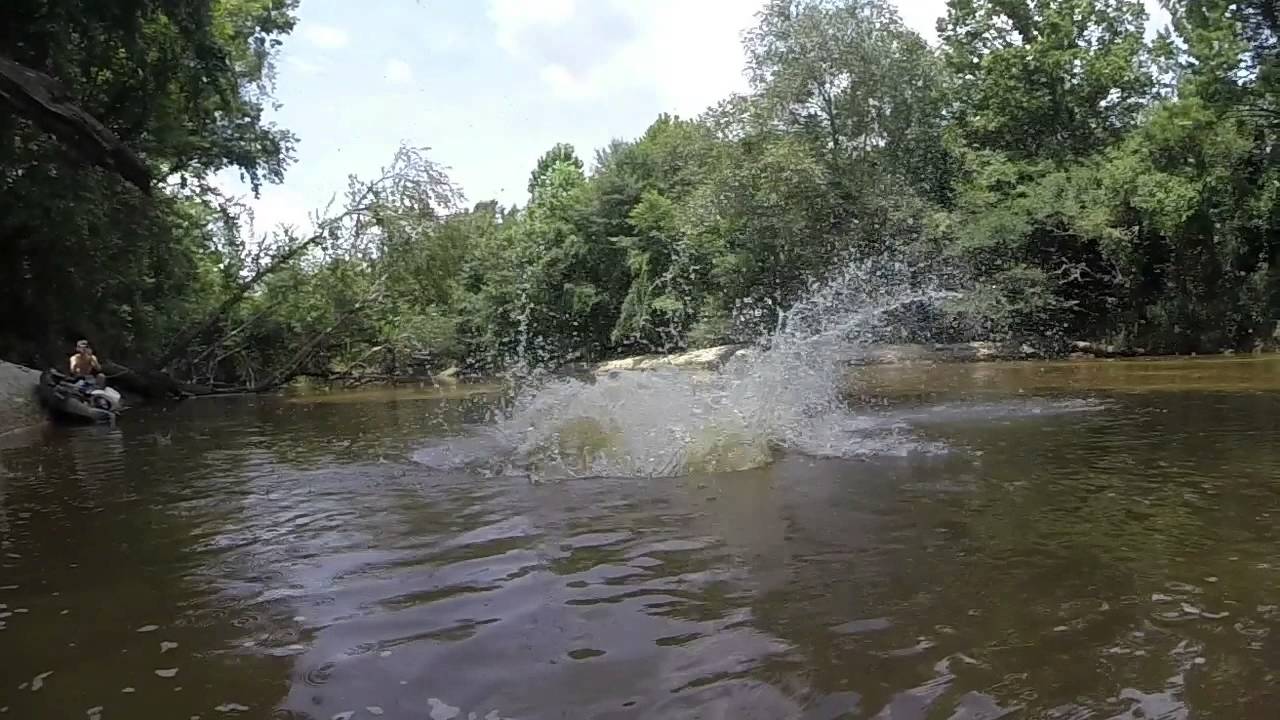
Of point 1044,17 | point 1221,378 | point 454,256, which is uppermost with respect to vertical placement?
point 1044,17

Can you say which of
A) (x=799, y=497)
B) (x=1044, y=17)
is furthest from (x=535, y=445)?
(x=1044, y=17)

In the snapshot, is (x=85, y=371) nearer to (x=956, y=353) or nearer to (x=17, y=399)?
(x=17, y=399)

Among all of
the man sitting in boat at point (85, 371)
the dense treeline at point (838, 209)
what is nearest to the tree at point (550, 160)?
the dense treeline at point (838, 209)

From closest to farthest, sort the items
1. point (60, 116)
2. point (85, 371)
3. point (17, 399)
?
point (60, 116) → point (17, 399) → point (85, 371)

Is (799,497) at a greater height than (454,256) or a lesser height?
lesser

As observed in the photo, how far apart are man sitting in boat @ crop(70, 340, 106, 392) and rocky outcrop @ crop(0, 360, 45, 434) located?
2.27 ft

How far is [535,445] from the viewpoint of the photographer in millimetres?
10234

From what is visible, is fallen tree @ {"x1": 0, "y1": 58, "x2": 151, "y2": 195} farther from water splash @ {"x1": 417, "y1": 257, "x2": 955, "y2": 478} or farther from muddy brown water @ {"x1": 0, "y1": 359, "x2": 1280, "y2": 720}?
water splash @ {"x1": 417, "y1": 257, "x2": 955, "y2": 478}

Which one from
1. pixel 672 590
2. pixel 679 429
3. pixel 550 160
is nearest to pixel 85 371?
pixel 679 429

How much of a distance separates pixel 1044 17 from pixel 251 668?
41.6m

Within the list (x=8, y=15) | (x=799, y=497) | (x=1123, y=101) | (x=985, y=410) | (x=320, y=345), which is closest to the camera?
(x=799, y=497)

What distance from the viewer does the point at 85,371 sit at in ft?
64.6

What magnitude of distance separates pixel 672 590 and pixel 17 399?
676 inches

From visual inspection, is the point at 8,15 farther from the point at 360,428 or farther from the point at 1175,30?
the point at 1175,30
